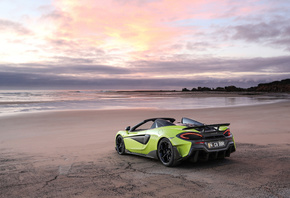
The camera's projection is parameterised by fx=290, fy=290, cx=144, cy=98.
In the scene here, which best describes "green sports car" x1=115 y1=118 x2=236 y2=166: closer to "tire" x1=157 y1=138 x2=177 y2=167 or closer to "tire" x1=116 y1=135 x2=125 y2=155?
"tire" x1=157 y1=138 x2=177 y2=167

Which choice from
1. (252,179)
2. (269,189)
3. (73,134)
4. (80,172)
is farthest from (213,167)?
(73,134)

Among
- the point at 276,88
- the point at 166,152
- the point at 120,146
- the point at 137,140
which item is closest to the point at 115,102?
→ the point at 120,146

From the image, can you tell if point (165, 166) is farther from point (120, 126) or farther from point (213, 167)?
point (120, 126)

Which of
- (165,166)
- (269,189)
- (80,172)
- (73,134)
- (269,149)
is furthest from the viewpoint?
(73,134)

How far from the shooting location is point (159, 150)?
6.82 meters

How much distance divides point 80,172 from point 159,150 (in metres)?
1.87

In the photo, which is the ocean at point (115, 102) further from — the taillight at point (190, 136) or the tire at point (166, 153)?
the taillight at point (190, 136)

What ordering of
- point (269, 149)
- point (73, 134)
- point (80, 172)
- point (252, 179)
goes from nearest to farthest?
point (252, 179) < point (80, 172) < point (269, 149) < point (73, 134)

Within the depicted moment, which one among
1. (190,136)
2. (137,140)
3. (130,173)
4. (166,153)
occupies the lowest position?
(130,173)

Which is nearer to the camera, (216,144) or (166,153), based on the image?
(216,144)

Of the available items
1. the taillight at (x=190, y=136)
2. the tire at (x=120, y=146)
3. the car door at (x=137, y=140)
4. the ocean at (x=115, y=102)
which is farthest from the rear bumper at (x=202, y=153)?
the ocean at (x=115, y=102)

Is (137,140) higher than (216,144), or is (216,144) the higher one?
(216,144)

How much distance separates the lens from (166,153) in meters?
6.69

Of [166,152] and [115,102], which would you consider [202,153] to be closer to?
[166,152]
